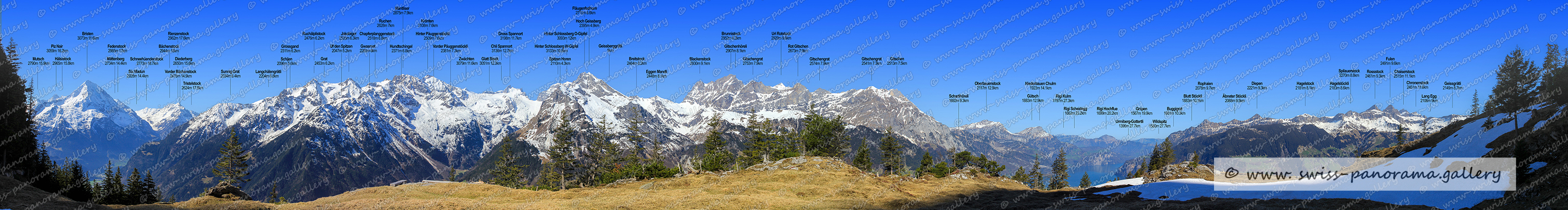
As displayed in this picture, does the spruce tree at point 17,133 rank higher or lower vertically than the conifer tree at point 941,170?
higher

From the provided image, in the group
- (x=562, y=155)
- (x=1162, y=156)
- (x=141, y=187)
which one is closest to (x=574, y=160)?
(x=562, y=155)

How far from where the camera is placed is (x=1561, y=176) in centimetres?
2566

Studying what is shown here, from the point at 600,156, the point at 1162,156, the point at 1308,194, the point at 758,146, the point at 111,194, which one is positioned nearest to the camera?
the point at 1308,194

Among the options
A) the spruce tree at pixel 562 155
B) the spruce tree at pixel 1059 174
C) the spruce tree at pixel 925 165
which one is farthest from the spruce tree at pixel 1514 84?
the spruce tree at pixel 562 155

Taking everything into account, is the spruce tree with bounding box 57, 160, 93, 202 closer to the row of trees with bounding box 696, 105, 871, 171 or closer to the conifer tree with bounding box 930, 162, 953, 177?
the row of trees with bounding box 696, 105, 871, 171

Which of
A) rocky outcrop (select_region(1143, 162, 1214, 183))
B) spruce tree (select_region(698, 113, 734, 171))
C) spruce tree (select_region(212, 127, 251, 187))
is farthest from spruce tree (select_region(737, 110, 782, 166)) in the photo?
spruce tree (select_region(212, 127, 251, 187))

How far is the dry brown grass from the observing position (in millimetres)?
33219

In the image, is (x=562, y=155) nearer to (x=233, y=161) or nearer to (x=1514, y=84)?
(x=233, y=161)

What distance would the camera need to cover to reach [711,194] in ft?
129

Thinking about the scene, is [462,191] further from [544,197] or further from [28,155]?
[28,155]

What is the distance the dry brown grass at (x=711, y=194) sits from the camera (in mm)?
33219

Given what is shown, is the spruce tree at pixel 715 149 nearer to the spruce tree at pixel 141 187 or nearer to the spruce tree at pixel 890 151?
the spruce tree at pixel 890 151

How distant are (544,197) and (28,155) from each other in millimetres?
39913

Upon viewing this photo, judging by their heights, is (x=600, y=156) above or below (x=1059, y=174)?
above
